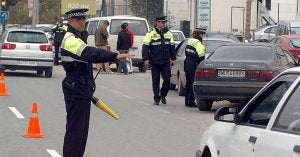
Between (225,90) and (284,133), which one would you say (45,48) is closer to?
(225,90)

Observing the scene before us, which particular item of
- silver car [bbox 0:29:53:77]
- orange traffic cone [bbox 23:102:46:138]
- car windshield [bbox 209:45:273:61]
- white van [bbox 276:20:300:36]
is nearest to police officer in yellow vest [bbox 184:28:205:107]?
car windshield [bbox 209:45:273:61]

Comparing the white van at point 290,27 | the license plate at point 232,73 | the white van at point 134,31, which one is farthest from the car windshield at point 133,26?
the license plate at point 232,73

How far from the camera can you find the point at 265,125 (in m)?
6.91

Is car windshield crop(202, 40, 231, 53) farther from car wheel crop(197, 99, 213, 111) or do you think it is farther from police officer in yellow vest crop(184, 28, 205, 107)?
car wheel crop(197, 99, 213, 111)

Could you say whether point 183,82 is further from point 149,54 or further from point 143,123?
point 143,123

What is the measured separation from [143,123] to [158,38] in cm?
348

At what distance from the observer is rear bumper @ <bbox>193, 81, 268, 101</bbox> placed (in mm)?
16922

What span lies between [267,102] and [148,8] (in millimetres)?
57789

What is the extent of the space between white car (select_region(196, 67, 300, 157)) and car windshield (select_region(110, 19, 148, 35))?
83.3 ft

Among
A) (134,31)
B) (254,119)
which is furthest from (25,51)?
(254,119)

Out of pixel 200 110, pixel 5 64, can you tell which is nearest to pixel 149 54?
pixel 200 110

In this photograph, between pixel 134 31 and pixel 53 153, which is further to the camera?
pixel 134 31

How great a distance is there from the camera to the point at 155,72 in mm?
19094

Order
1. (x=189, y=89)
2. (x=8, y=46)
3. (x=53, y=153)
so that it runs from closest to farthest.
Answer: (x=53, y=153) → (x=189, y=89) → (x=8, y=46)
